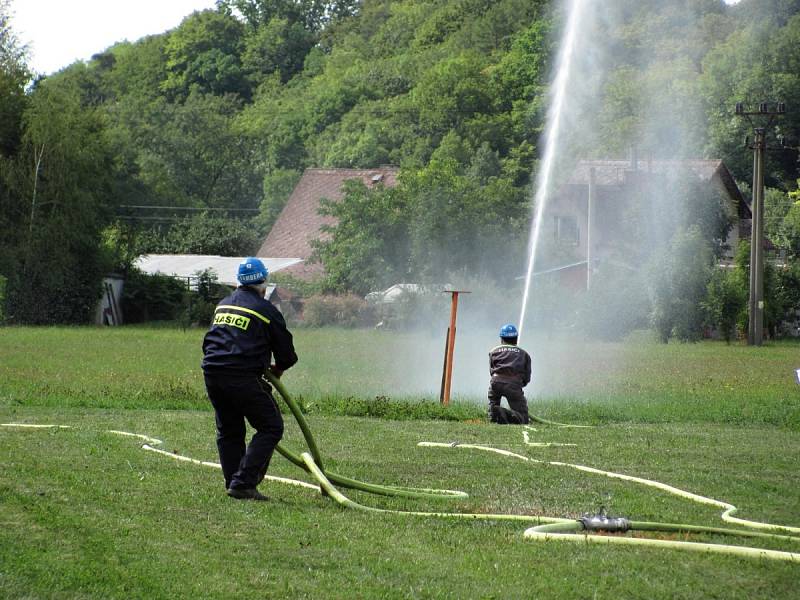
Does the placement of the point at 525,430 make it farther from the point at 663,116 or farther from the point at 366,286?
the point at 663,116

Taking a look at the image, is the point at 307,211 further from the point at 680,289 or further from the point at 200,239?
the point at 680,289

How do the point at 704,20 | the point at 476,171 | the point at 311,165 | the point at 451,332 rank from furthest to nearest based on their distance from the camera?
the point at 311,165 → the point at 704,20 → the point at 476,171 → the point at 451,332

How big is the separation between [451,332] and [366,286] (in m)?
39.1

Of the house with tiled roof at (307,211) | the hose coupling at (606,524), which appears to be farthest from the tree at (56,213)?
the hose coupling at (606,524)

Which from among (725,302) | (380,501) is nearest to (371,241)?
(725,302)

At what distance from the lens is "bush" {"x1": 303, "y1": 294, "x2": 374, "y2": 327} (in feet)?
184

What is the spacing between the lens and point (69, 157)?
183 ft

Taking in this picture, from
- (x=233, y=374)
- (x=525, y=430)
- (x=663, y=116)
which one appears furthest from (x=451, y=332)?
(x=663, y=116)

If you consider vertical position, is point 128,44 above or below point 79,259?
above

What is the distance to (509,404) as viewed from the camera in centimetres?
1647

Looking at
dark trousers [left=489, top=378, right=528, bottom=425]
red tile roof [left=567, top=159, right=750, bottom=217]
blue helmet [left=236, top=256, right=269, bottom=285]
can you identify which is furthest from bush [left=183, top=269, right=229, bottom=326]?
blue helmet [left=236, top=256, right=269, bottom=285]

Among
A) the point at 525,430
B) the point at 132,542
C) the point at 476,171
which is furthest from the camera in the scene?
the point at 476,171

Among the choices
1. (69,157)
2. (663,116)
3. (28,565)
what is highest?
(663,116)

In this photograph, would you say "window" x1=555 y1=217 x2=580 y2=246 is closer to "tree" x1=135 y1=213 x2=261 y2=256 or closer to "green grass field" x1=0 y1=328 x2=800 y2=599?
"tree" x1=135 y1=213 x2=261 y2=256
